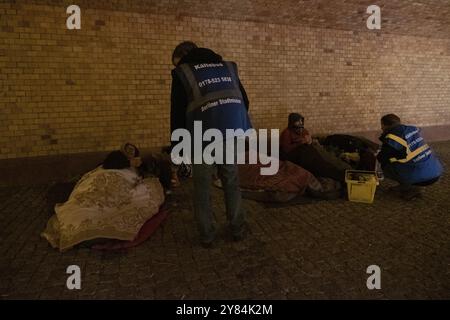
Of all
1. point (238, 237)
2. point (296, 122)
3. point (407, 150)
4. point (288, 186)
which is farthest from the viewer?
point (296, 122)

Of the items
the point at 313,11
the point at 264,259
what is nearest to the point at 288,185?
the point at 264,259

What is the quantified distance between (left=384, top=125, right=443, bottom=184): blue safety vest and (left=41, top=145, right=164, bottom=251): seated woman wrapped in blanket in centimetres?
329

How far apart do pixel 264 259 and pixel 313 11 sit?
5.47 metres

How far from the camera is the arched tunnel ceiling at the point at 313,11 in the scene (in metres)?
5.53

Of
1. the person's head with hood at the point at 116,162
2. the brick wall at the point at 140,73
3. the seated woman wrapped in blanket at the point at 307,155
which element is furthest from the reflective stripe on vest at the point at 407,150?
the person's head with hood at the point at 116,162

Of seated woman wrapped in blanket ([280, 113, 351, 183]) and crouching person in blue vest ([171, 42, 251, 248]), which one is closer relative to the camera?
crouching person in blue vest ([171, 42, 251, 248])

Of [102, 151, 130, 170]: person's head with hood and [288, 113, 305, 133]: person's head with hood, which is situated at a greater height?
[288, 113, 305, 133]: person's head with hood

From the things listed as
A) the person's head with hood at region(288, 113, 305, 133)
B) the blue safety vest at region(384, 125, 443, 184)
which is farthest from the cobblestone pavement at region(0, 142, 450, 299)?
the person's head with hood at region(288, 113, 305, 133)

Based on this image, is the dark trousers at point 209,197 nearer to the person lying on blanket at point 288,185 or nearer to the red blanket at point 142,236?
the red blanket at point 142,236

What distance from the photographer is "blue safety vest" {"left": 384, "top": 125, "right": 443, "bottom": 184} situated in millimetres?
4305

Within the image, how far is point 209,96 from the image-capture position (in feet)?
9.83

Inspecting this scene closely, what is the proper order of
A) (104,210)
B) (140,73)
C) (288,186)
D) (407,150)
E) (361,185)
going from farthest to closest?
(140,73), (288,186), (361,185), (407,150), (104,210)

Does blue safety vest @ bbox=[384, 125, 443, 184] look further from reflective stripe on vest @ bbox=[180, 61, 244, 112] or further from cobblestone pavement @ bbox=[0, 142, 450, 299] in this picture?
reflective stripe on vest @ bbox=[180, 61, 244, 112]

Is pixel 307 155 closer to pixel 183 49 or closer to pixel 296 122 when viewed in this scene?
pixel 296 122
